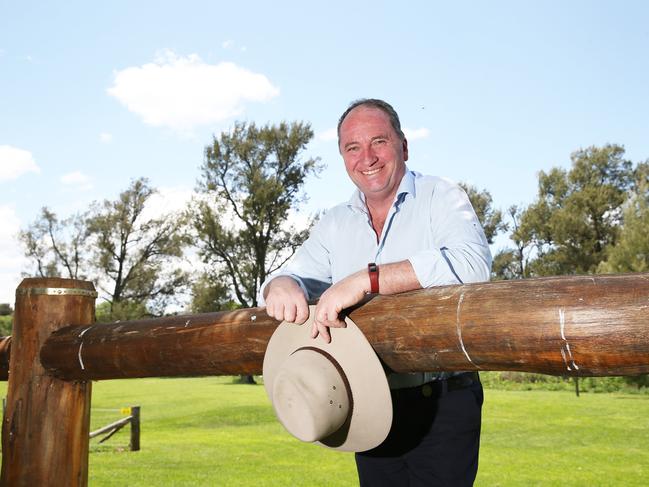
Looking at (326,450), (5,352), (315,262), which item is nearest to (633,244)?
(326,450)

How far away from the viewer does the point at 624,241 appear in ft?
81.1

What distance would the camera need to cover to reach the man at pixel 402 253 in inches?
83.0

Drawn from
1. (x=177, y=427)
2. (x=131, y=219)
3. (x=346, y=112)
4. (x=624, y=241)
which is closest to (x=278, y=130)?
(x=131, y=219)

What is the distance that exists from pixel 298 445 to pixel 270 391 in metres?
9.33

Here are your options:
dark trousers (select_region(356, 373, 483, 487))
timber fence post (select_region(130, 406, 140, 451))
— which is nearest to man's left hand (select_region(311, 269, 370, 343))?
dark trousers (select_region(356, 373, 483, 487))

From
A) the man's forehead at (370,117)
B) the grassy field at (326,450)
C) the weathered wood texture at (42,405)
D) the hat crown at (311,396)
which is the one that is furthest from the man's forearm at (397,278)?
the grassy field at (326,450)

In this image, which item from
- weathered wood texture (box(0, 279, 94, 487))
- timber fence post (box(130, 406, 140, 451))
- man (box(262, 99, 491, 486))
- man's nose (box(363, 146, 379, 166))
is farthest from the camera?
timber fence post (box(130, 406, 140, 451))

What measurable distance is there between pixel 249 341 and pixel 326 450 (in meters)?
8.70

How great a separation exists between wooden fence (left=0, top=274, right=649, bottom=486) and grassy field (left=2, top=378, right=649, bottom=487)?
4.89 m

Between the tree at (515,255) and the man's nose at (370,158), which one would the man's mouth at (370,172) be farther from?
the tree at (515,255)

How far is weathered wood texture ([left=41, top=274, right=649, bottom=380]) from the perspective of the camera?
141cm

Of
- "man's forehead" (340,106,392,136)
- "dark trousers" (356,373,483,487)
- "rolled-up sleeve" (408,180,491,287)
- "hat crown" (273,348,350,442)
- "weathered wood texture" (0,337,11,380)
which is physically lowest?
"dark trousers" (356,373,483,487)

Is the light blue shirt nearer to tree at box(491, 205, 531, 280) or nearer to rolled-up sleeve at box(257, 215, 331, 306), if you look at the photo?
rolled-up sleeve at box(257, 215, 331, 306)

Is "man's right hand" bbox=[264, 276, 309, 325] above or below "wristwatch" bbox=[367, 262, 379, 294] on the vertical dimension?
below
